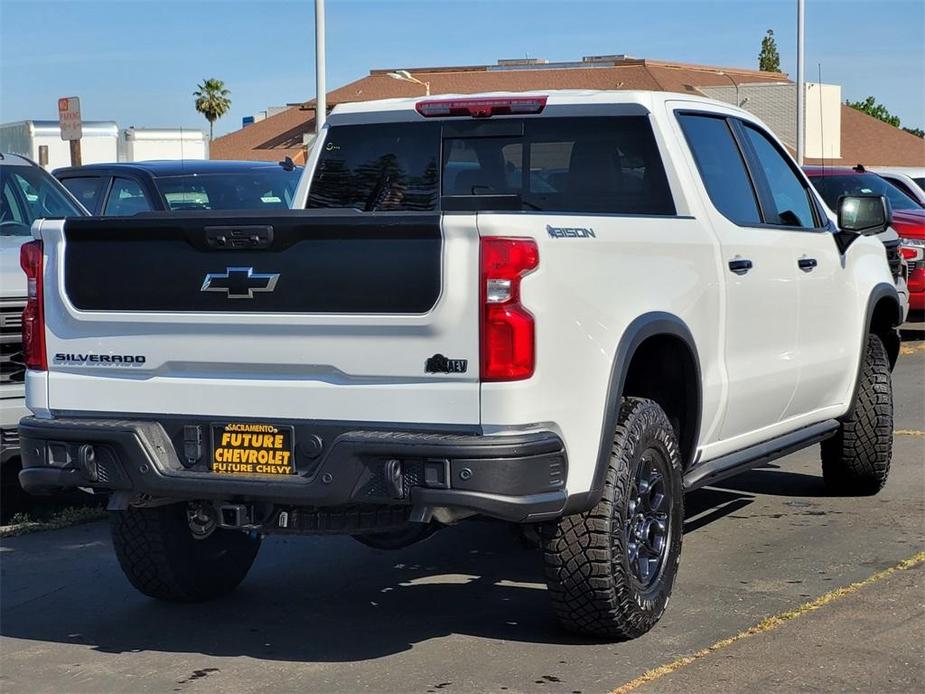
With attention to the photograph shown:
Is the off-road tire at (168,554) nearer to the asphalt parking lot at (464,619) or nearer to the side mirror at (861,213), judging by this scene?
the asphalt parking lot at (464,619)

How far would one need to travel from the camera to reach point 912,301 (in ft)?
54.1

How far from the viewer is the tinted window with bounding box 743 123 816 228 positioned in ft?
23.4

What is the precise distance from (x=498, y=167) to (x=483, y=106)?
279 mm

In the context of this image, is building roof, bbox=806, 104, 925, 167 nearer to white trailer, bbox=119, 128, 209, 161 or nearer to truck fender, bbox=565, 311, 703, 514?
white trailer, bbox=119, 128, 209, 161

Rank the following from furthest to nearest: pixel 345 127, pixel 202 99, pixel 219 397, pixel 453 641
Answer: pixel 202 99 < pixel 345 127 < pixel 453 641 < pixel 219 397

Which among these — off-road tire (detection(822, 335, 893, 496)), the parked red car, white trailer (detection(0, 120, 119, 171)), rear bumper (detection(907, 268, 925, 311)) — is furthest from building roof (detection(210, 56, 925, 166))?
off-road tire (detection(822, 335, 893, 496))

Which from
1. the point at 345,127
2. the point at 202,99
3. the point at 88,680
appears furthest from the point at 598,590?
the point at 202,99

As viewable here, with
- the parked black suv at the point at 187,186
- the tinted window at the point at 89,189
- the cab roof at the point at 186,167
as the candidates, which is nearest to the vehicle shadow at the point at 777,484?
the parked black suv at the point at 187,186

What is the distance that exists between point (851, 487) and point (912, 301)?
887cm

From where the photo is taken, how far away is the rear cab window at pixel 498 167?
253 inches

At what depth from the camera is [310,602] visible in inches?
247

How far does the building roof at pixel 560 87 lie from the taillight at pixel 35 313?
A: 4615 centimetres

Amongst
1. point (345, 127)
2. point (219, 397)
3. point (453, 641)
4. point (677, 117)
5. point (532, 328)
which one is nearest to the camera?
point (532, 328)

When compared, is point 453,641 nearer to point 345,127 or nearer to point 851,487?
point 345,127
